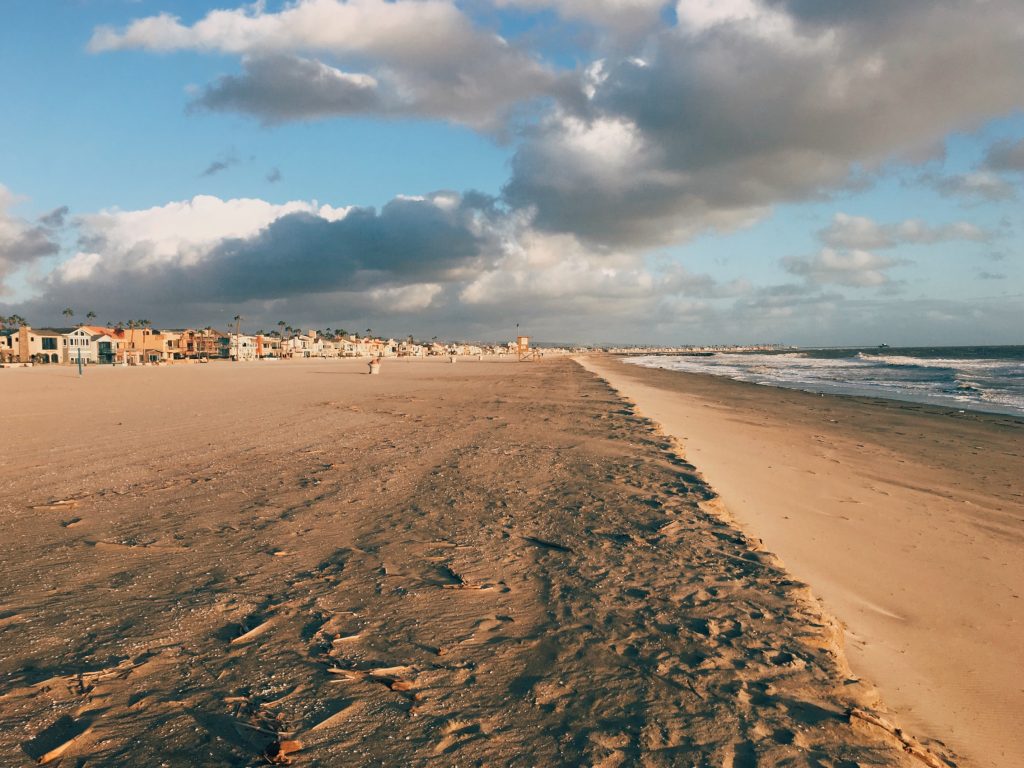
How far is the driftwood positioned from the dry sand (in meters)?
0.07

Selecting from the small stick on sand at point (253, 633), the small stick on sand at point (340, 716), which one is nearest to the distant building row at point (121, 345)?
the small stick on sand at point (253, 633)

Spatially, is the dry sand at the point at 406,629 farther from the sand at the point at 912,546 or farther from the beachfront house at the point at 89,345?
the beachfront house at the point at 89,345

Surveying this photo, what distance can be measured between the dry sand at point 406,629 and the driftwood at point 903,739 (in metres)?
0.07

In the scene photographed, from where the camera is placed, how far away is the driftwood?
2.64 metres

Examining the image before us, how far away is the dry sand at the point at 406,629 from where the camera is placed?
8.77ft

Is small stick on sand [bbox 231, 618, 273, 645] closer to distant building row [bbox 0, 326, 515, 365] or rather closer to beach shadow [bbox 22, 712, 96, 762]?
beach shadow [bbox 22, 712, 96, 762]

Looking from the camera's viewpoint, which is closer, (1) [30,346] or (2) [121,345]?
(1) [30,346]

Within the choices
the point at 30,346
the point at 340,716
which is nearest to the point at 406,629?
the point at 340,716

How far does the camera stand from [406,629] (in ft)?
12.2

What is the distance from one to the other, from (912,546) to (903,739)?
4043 millimetres

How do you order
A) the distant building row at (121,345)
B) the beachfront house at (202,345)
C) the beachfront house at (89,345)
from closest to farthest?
1. the distant building row at (121,345)
2. the beachfront house at (89,345)
3. the beachfront house at (202,345)

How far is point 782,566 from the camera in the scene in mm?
4969

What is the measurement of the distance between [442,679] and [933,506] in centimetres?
786

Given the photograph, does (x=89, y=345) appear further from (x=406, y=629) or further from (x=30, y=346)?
(x=406, y=629)
